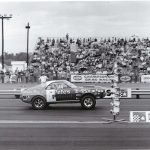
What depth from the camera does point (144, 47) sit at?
146ft

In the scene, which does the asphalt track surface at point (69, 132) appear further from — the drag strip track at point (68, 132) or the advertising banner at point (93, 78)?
the advertising banner at point (93, 78)

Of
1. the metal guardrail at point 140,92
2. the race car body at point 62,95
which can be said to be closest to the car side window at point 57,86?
the race car body at point 62,95

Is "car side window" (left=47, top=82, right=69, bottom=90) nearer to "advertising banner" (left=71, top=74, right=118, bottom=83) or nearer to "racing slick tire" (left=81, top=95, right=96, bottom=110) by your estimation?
"racing slick tire" (left=81, top=95, right=96, bottom=110)

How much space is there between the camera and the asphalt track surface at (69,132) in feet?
29.0

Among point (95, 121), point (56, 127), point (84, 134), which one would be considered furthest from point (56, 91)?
point (84, 134)

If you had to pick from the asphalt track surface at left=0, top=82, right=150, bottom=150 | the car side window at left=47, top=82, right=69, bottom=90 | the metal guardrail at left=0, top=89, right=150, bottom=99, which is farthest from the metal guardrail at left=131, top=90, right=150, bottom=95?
the asphalt track surface at left=0, top=82, right=150, bottom=150

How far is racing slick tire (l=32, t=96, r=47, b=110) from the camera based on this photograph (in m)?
17.1

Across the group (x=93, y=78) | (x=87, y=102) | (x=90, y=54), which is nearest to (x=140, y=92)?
(x=93, y=78)

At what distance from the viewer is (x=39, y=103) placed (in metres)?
17.1

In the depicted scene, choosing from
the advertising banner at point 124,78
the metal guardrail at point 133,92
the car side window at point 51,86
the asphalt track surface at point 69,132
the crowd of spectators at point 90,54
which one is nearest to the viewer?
the asphalt track surface at point 69,132

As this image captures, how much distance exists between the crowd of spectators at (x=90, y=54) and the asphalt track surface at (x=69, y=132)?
25346mm

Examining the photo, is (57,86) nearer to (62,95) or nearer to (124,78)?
(62,95)

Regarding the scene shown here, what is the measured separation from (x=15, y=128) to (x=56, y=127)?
1255 mm

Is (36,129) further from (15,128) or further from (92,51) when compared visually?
(92,51)
